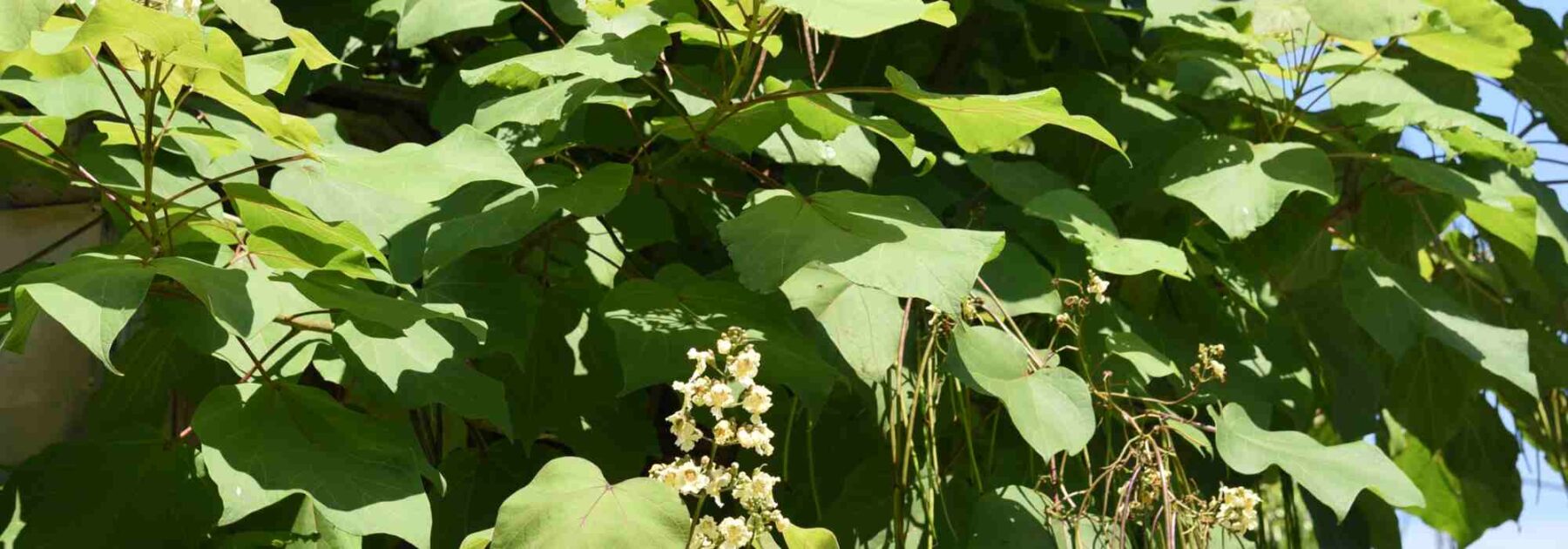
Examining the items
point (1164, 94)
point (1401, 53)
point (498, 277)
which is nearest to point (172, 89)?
point (498, 277)

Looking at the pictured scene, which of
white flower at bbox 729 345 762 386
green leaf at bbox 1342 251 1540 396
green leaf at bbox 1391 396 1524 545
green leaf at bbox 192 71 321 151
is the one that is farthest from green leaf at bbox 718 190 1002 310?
green leaf at bbox 1391 396 1524 545

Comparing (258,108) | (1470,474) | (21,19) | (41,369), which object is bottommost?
(1470,474)

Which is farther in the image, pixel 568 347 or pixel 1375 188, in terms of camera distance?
pixel 1375 188

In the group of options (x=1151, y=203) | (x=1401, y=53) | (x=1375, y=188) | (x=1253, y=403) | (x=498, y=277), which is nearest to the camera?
(x=498, y=277)

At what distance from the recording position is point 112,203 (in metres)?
1.24

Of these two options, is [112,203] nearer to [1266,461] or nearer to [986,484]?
[986,484]

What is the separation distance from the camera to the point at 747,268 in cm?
111

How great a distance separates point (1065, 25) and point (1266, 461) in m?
0.79

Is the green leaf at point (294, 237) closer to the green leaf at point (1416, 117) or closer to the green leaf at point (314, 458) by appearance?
the green leaf at point (314, 458)

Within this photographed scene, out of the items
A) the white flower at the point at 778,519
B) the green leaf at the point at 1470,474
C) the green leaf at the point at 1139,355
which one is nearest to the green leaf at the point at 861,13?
the white flower at the point at 778,519

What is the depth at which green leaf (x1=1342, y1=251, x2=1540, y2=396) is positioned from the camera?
165cm

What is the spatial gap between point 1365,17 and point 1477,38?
236mm

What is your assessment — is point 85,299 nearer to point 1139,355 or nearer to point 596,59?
point 596,59

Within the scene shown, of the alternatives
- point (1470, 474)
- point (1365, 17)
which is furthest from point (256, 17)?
point (1470, 474)
